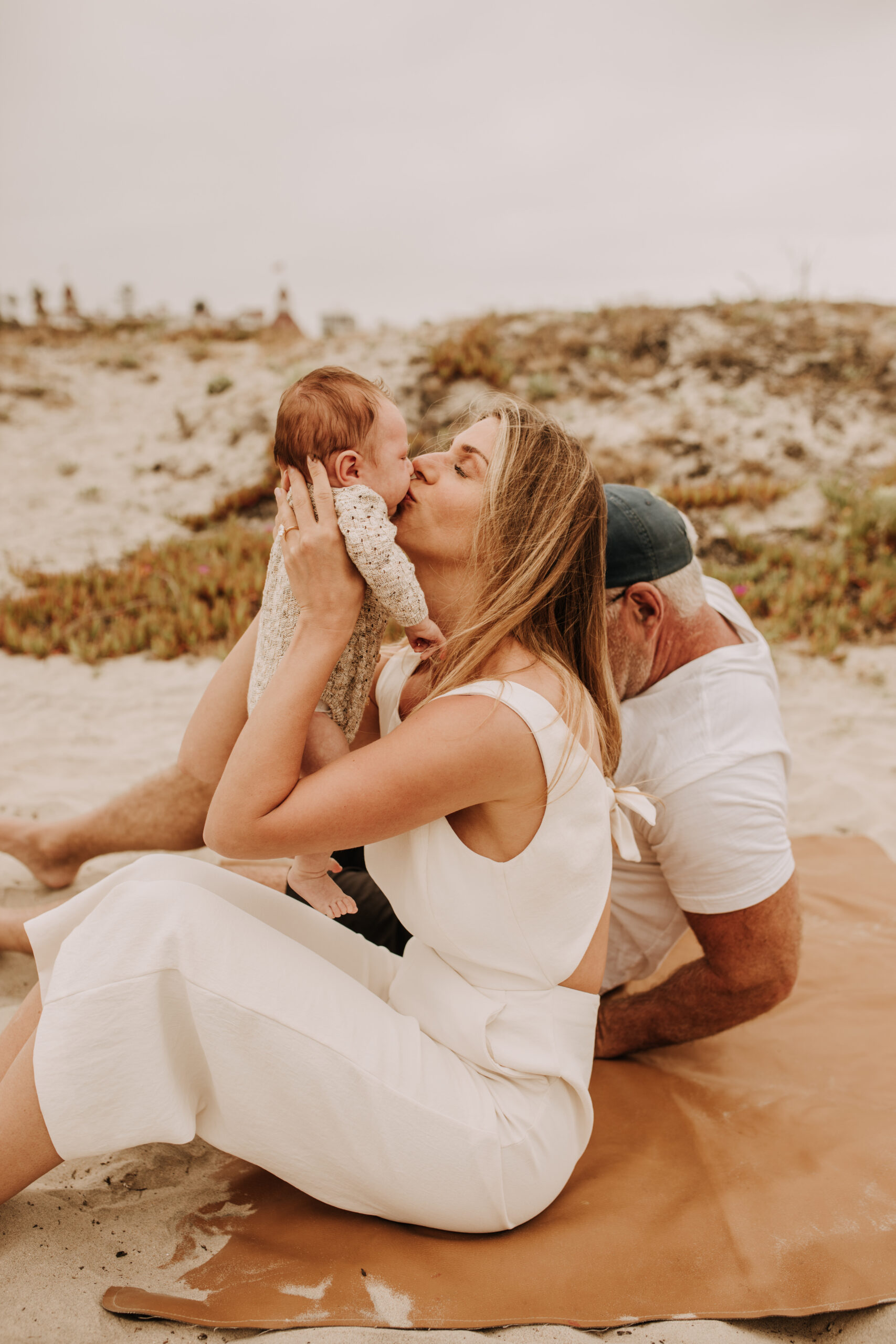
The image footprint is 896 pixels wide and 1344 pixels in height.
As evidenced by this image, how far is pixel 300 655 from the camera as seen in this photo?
198 cm

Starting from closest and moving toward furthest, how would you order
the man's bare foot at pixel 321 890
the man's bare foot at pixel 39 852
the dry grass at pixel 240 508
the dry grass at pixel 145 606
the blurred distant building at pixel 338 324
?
1. the man's bare foot at pixel 321 890
2. the man's bare foot at pixel 39 852
3. the dry grass at pixel 145 606
4. the dry grass at pixel 240 508
5. the blurred distant building at pixel 338 324

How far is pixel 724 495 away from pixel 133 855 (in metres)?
7.23

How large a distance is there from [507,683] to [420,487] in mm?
634

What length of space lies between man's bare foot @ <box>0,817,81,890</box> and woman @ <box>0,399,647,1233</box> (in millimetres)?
1522

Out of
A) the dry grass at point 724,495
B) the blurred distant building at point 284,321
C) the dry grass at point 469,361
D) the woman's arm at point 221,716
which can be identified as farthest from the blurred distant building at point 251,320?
the woman's arm at point 221,716

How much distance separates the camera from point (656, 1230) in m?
2.07

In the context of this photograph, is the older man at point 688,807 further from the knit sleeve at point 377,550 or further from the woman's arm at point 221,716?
the knit sleeve at point 377,550

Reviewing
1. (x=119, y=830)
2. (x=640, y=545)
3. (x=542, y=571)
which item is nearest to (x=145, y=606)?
(x=119, y=830)

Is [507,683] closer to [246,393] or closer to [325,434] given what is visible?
[325,434]

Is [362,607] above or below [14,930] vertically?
above

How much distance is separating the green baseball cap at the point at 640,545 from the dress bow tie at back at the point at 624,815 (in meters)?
0.76

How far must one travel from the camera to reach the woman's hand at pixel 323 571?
201 cm

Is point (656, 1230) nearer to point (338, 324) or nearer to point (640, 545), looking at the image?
point (640, 545)

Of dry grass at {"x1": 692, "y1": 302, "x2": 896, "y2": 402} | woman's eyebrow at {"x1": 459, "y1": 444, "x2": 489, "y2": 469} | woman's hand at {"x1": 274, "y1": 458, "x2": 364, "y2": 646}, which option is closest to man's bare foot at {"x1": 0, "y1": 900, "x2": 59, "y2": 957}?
woman's hand at {"x1": 274, "y1": 458, "x2": 364, "y2": 646}
